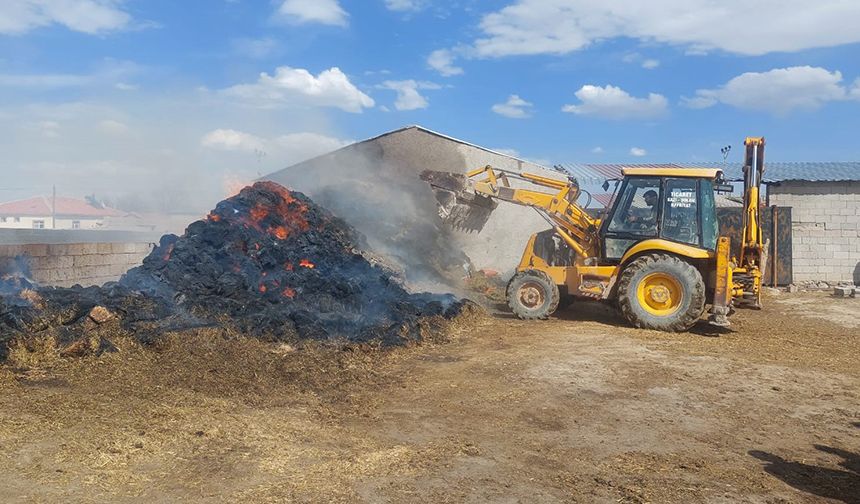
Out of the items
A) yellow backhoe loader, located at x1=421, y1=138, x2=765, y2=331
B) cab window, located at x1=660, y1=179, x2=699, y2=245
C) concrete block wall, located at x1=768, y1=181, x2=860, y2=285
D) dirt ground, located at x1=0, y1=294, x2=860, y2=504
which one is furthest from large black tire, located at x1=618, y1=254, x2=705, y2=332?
concrete block wall, located at x1=768, y1=181, x2=860, y2=285

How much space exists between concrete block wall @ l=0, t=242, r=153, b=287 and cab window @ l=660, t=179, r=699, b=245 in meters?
9.64

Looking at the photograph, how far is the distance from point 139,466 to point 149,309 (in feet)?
13.3

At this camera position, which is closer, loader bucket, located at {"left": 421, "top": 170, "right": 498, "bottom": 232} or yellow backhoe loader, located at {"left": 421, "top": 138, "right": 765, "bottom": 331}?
yellow backhoe loader, located at {"left": 421, "top": 138, "right": 765, "bottom": 331}

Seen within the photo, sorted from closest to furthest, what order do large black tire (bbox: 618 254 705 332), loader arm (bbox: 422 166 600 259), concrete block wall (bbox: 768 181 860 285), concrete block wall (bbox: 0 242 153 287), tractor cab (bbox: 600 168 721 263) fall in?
large black tire (bbox: 618 254 705 332)
tractor cab (bbox: 600 168 721 263)
concrete block wall (bbox: 0 242 153 287)
loader arm (bbox: 422 166 600 259)
concrete block wall (bbox: 768 181 860 285)

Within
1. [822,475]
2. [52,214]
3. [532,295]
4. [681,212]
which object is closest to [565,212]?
[532,295]

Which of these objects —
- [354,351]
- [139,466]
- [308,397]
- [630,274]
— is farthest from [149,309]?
[630,274]

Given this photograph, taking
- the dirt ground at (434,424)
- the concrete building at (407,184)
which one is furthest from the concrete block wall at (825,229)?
the dirt ground at (434,424)

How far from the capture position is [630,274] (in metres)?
9.39

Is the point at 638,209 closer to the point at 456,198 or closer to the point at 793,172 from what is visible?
the point at 456,198

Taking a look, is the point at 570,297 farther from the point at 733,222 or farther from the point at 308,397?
the point at 733,222

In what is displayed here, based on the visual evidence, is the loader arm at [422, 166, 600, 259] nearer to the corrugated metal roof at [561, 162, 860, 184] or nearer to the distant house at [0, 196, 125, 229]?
the corrugated metal roof at [561, 162, 860, 184]

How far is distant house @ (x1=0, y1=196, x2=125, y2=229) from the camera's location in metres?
48.2

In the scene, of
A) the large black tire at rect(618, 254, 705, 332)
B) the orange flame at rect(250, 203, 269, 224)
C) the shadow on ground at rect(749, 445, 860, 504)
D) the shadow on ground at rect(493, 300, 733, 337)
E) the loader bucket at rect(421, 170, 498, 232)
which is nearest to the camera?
the shadow on ground at rect(749, 445, 860, 504)

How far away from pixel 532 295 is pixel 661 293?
79.5 inches
